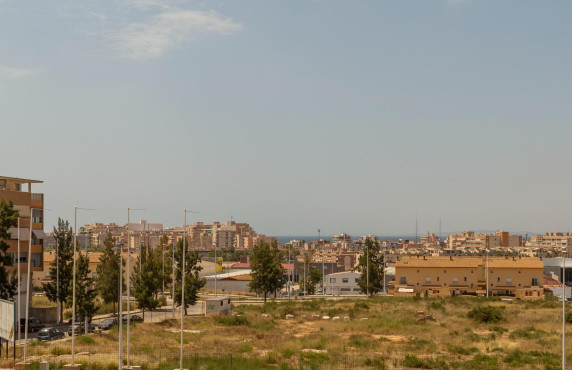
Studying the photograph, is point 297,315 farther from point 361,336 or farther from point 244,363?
point 244,363

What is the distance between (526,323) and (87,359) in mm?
48512

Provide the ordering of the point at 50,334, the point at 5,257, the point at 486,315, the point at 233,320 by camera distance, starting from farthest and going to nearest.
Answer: the point at 486,315 → the point at 233,320 → the point at 50,334 → the point at 5,257

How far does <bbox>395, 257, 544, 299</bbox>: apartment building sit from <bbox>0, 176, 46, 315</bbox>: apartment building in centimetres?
6531

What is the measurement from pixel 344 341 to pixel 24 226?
40.7 m

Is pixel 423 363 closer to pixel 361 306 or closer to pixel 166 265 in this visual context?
pixel 361 306

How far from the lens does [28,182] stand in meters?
71.7

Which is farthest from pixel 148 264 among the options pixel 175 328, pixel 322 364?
pixel 322 364

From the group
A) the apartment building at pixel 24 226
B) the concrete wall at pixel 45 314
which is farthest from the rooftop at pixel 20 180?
the concrete wall at pixel 45 314

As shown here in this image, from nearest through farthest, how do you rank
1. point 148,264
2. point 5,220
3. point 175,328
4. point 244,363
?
point 244,363 → point 5,220 → point 175,328 → point 148,264

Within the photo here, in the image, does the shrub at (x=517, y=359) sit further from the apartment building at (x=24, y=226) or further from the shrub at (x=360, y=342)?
the apartment building at (x=24, y=226)

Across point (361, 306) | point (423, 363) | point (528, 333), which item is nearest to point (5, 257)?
point (423, 363)

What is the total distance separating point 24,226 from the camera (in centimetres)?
6894

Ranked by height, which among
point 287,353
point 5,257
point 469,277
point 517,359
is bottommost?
point 469,277

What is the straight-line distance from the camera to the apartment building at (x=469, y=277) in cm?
10675
